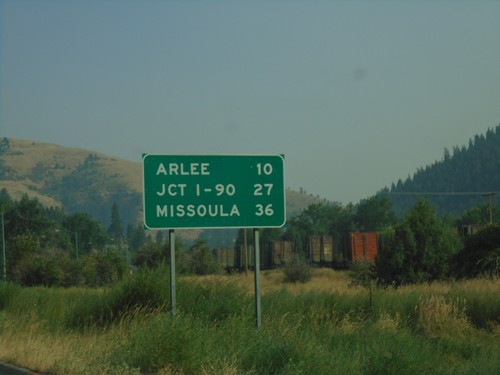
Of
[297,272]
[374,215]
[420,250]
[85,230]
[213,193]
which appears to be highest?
[374,215]

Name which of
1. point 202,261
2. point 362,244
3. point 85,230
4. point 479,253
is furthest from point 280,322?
point 85,230

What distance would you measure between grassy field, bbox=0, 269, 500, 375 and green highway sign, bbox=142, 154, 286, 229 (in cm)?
170

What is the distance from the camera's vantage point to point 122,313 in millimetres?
19844

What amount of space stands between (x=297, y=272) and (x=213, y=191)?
49.2 meters

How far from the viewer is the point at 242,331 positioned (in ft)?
43.8

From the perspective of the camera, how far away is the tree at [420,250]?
41.3 m

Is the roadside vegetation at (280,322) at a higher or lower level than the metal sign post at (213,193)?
lower

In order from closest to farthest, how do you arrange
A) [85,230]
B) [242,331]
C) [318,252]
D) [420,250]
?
1. [242,331]
2. [420,250]
3. [318,252]
4. [85,230]

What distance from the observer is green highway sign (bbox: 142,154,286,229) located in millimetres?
14094

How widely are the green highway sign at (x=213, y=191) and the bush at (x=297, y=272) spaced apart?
156ft

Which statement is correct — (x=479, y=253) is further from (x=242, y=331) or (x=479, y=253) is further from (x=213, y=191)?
(x=242, y=331)

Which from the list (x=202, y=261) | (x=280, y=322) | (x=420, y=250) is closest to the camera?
(x=280, y=322)

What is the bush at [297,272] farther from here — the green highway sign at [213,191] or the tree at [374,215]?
the tree at [374,215]

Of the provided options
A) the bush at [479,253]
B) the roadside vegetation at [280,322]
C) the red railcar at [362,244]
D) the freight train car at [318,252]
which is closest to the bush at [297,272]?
the freight train car at [318,252]
